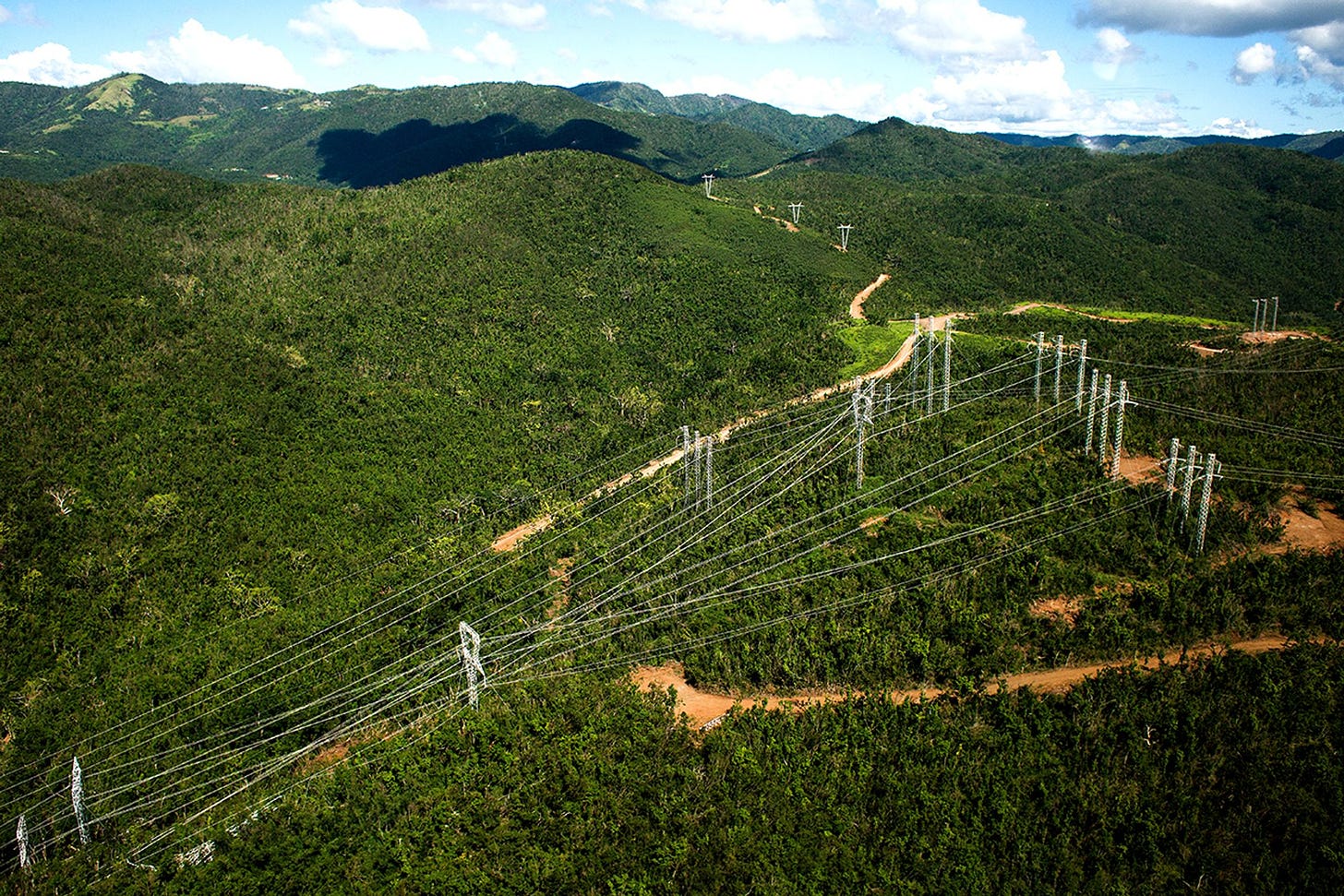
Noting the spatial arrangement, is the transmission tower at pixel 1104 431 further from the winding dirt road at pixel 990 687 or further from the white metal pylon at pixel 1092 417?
the winding dirt road at pixel 990 687

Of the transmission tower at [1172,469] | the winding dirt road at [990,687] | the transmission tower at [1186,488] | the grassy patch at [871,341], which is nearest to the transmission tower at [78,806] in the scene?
the winding dirt road at [990,687]

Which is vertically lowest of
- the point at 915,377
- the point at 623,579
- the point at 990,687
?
the point at 990,687

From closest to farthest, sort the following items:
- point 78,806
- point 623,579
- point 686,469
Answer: point 78,806 < point 623,579 < point 686,469

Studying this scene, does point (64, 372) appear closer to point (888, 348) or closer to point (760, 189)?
point (888, 348)

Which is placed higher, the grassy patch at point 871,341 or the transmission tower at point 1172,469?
the grassy patch at point 871,341

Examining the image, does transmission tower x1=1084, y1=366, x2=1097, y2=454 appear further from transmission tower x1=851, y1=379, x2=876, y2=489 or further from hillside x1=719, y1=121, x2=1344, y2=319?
A: hillside x1=719, y1=121, x2=1344, y2=319

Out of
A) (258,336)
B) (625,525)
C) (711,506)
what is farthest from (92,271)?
(711,506)

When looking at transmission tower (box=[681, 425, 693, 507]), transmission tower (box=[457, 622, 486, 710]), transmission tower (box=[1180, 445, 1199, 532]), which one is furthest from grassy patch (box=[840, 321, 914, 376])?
transmission tower (box=[457, 622, 486, 710])

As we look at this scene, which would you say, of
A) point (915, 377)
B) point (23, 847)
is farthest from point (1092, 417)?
point (23, 847)

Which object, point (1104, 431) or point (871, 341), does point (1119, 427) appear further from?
point (871, 341)
